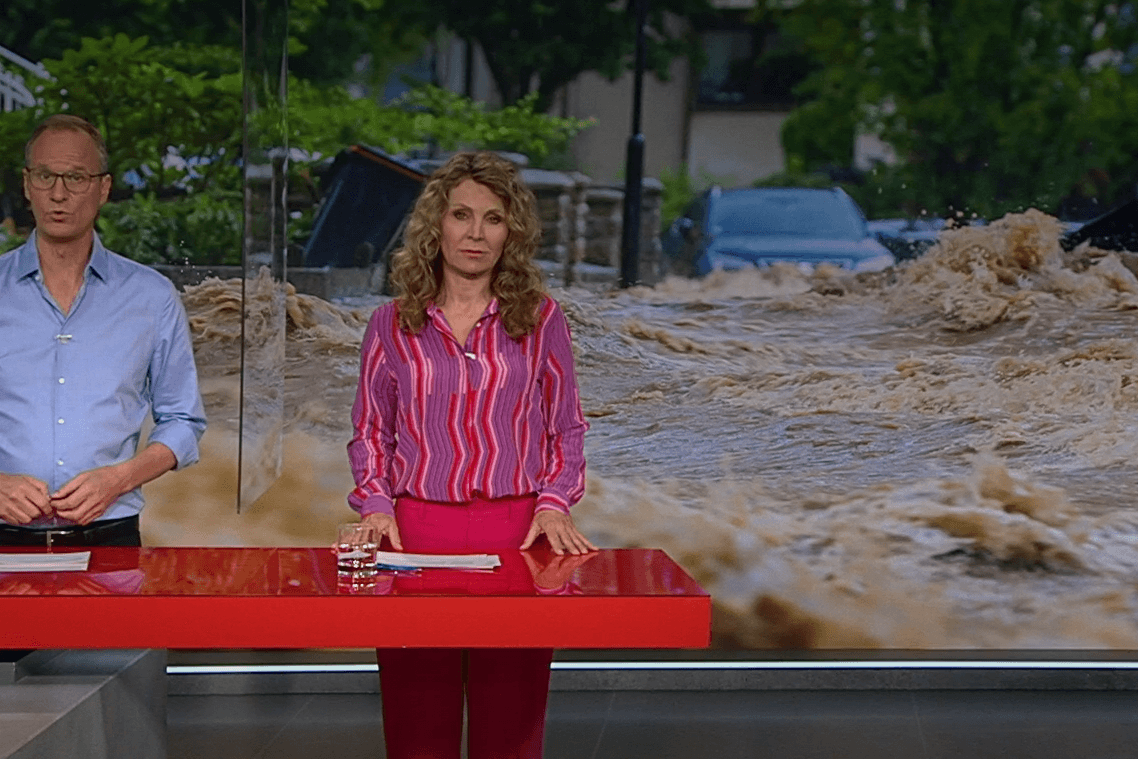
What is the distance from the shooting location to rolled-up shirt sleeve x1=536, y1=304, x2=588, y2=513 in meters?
2.72

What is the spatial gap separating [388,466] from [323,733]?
1.97 m

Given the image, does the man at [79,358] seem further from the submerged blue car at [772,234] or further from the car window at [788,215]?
the car window at [788,215]

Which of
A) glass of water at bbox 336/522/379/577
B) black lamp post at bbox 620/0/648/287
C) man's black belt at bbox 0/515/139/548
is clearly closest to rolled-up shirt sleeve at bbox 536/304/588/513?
glass of water at bbox 336/522/379/577

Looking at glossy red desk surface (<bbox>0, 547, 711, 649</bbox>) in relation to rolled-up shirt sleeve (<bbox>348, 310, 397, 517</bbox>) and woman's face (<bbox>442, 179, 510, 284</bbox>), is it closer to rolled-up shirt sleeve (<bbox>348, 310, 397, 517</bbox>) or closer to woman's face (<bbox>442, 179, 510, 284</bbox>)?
rolled-up shirt sleeve (<bbox>348, 310, 397, 517</bbox>)

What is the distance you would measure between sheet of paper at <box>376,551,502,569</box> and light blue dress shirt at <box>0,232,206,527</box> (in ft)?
1.90

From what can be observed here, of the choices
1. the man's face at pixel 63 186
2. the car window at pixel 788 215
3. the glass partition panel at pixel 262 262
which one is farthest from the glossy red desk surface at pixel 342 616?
the car window at pixel 788 215

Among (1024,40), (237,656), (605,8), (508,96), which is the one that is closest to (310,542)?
(237,656)

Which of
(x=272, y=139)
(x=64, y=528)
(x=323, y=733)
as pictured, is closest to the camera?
(x=64, y=528)

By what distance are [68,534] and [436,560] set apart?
29.4 inches

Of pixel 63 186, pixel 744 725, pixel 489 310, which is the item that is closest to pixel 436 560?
pixel 489 310

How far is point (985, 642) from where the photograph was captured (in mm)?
4945

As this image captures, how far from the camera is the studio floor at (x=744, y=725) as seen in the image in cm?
427

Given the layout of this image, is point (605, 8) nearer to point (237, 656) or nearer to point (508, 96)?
point (508, 96)

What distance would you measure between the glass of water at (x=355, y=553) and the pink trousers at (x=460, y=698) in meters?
0.24
